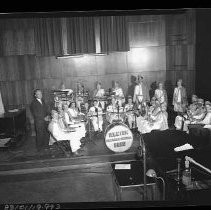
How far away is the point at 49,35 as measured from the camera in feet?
36.7

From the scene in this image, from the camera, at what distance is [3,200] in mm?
6355

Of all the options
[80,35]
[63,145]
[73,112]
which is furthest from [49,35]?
[63,145]

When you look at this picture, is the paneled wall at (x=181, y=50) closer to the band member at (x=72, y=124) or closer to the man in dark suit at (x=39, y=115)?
the band member at (x=72, y=124)

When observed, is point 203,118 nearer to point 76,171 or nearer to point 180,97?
point 180,97

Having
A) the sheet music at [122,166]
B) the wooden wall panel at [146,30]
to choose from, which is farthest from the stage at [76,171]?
the wooden wall panel at [146,30]

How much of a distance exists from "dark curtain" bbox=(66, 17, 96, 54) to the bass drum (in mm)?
4751

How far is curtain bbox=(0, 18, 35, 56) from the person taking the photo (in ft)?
37.1

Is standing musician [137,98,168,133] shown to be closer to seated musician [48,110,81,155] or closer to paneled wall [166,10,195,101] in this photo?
seated musician [48,110,81,155]

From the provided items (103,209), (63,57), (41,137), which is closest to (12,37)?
(63,57)

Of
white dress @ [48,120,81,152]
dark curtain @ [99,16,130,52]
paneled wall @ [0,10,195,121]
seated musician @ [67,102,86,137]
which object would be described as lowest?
white dress @ [48,120,81,152]

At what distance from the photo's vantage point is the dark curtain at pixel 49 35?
1109 centimetres

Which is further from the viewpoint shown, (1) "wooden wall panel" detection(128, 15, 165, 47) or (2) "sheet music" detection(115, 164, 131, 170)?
(1) "wooden wall panel" detection(128, 15, 165, 47)

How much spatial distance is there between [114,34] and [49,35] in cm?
242

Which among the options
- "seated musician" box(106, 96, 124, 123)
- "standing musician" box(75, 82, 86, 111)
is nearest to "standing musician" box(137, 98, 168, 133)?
"seated musician" box(106, 96, 124, 123)
